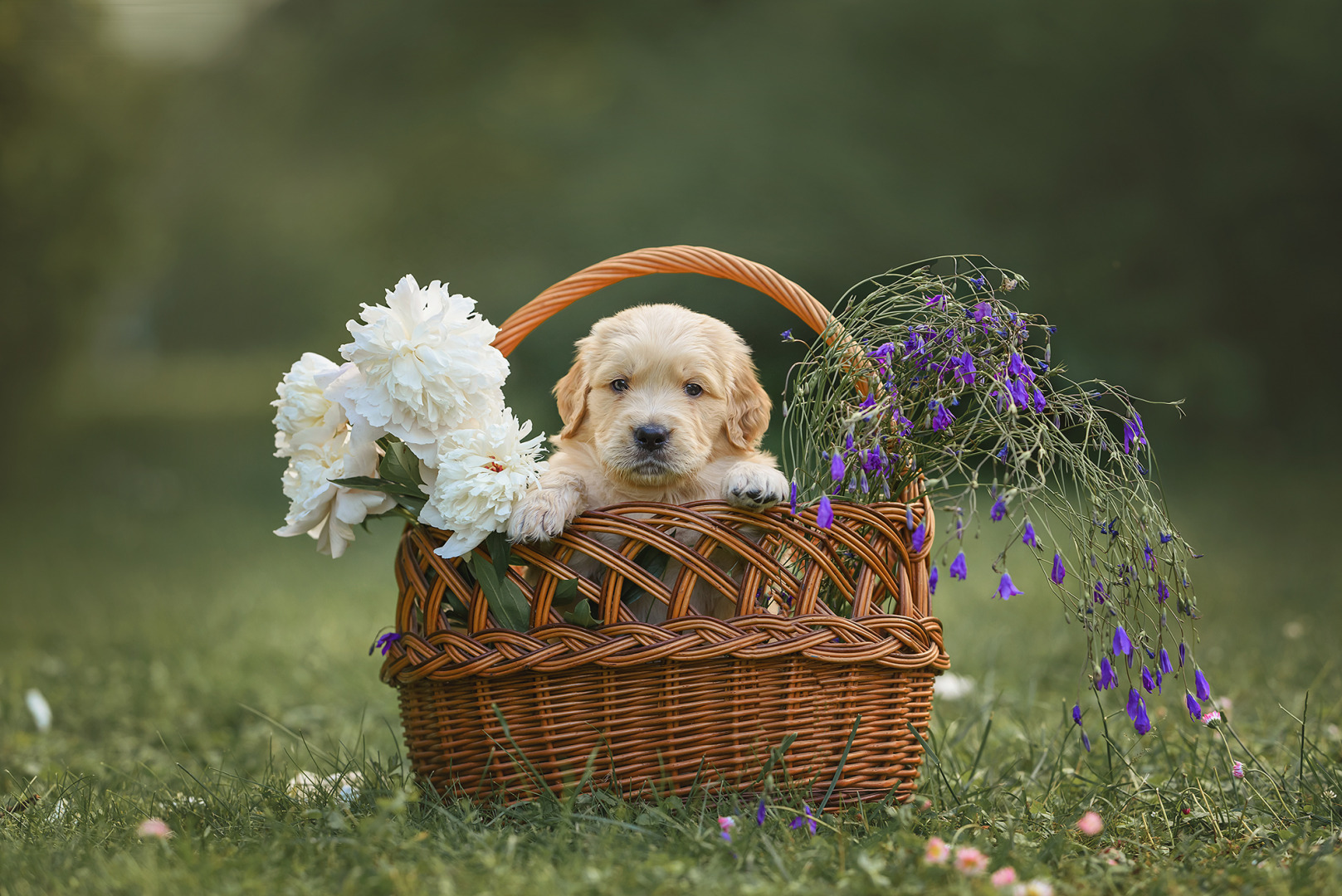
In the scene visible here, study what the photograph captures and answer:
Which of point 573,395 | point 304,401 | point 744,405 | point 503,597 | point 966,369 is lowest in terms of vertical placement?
point 503,597

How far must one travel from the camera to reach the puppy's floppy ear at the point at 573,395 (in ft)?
9.29

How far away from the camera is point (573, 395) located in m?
2.90

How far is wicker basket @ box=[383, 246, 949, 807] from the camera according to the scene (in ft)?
7.59

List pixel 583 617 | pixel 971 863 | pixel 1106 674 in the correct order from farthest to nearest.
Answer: pixel 583 617
pixel 1106 674
pixel 971 863

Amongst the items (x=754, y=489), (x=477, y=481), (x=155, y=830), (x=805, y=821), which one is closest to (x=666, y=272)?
(x=754, y=489)

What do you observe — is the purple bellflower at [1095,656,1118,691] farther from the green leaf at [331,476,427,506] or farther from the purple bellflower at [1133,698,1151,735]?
the green leaf at [331,476,427,506]

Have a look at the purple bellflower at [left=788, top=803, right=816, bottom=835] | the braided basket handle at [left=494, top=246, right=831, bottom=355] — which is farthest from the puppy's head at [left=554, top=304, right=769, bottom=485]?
the purple bellflower at [left=788, top=803, right=816, bottom=835]

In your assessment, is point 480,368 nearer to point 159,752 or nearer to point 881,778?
point 881,778

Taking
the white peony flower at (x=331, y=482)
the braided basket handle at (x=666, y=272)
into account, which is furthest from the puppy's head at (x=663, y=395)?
the white peony flower at (x=331, y=482)

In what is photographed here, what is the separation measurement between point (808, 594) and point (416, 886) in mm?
1042

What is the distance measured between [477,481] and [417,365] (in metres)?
0.32

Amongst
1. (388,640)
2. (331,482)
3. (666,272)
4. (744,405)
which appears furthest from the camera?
(744,405)

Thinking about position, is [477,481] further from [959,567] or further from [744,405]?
[959,567]

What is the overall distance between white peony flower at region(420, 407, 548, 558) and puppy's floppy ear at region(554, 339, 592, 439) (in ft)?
1.30
